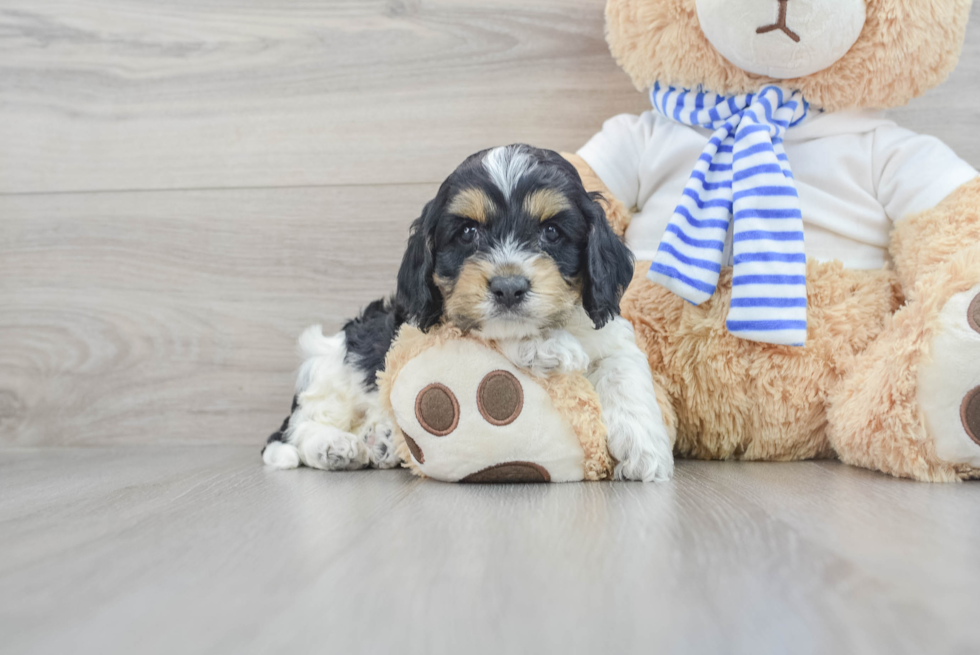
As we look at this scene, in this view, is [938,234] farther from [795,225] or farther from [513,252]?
[513,252]

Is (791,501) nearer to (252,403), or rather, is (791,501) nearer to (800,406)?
(800,406)

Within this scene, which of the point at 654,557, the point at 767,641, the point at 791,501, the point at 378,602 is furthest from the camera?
the point at 791,501

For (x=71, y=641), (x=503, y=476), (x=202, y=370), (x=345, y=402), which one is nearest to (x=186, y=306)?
(x=202, y=370)

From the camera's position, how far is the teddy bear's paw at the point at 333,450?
1.73m

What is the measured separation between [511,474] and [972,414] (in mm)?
803

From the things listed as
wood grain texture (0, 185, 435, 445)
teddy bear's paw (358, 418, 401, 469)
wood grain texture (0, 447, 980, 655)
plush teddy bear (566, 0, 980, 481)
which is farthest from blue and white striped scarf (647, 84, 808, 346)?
wood grain texture (0, 185, 435, 445)

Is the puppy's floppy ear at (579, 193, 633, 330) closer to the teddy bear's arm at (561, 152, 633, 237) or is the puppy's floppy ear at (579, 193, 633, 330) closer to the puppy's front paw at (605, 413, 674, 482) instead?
the puppy's front paw at (605, 413, 674, 482)

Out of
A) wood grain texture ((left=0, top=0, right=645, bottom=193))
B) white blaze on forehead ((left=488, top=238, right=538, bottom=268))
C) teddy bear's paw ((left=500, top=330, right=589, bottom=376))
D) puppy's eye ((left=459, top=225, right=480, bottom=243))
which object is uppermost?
wood grain texture ((left=0, top=0, right=645, bottom=193))

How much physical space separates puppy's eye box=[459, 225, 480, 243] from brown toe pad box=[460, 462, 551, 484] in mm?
423

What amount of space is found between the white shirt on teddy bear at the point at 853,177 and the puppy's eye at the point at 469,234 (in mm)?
531

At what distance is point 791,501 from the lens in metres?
1.16

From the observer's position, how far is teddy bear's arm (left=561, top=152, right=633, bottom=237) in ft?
5.88

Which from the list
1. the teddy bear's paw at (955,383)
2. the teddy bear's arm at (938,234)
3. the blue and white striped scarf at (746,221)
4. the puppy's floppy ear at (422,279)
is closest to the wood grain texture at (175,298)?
the puppy's floppy ear at (422,279)

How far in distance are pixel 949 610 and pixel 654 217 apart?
1.22 meters
